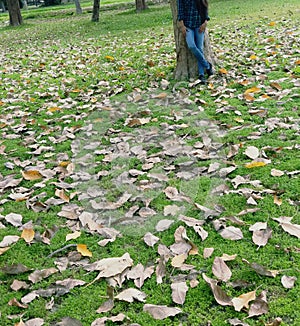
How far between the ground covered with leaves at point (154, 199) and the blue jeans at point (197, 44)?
1.11ft

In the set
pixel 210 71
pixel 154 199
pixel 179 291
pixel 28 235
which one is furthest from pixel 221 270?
pixel 210 71

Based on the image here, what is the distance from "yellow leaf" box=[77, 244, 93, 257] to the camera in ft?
10.3

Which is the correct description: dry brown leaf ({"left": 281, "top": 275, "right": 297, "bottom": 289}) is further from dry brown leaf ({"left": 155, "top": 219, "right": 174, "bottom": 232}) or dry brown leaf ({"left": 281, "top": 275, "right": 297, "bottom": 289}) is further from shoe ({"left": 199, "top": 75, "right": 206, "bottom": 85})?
shoe ({"left": 199, "top": 75, "right": 206, "bottom": 85})

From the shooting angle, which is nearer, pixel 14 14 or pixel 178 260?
pixel 178 260

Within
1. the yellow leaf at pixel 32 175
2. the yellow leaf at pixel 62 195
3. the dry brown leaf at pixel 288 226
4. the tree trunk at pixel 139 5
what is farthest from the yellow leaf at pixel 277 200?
the tree trunk at pixel 139 5

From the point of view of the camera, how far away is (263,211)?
3410mm

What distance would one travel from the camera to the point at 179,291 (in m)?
2.72

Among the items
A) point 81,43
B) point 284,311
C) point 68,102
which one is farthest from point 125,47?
point 284,311

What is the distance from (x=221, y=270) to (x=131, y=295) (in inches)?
23.6

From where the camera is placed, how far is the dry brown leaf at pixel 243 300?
2.54 meters

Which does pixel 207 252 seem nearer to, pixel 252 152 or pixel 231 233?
pixel 231 233

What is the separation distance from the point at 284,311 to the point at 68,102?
5.15m

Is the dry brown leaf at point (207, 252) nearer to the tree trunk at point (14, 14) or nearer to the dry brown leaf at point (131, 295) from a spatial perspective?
the dry brown leaf at point (131, 295)

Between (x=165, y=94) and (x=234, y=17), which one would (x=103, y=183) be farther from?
(x=234, y=17)
